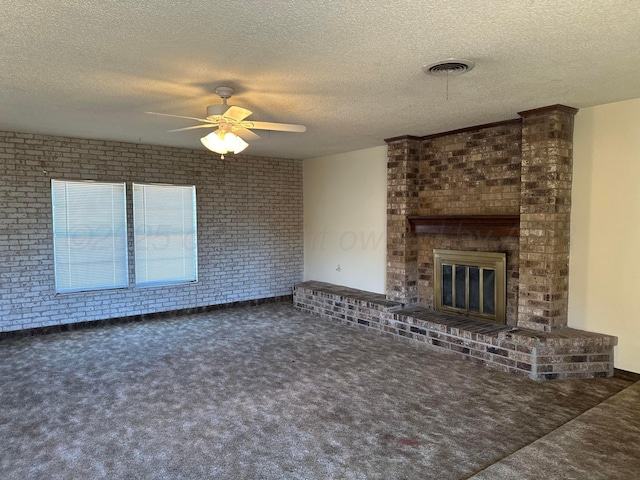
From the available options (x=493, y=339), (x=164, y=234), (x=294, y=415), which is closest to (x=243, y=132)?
(x=294, y=415)

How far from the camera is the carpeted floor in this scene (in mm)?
2613

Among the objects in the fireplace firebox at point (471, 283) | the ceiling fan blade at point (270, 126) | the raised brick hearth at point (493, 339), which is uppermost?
the ceiling fan blade at point (270, 126)

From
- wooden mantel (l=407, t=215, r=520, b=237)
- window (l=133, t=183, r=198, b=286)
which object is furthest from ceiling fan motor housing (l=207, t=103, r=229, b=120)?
window (l=133, t=183, r=198, b=286)

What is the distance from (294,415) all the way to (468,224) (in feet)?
10.5

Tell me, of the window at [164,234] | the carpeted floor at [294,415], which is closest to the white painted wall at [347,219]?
the carpeted floor at [294,415]

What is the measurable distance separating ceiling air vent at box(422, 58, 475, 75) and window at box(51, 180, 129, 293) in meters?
4.95

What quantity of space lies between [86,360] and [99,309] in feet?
5.44

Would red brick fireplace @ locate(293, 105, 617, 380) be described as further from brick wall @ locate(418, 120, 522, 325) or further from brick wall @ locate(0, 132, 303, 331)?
brick wall @ locate(0, 132, 303, 331)

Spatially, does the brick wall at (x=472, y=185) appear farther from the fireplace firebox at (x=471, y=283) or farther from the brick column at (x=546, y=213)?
the brick column at (x=546, y=213)

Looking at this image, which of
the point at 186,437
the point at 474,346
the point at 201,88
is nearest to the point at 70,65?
the point at 201,88

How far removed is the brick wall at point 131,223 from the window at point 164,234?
12 centimetres

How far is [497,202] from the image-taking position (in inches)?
199

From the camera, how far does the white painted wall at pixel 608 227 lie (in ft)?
13.1

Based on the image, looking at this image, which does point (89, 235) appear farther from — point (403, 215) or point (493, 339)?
point (493, 339)
